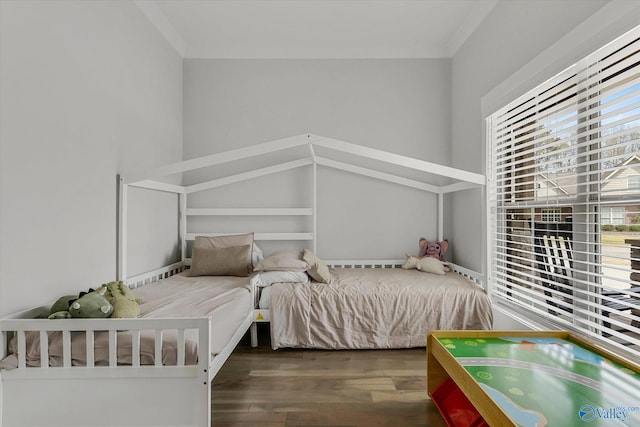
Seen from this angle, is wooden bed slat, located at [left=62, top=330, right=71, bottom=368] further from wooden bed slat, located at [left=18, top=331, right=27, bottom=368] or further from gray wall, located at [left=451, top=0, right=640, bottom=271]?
gray wall, located at [left=451, top=0, right=640, bottom=271]

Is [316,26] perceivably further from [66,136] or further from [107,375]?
[107,375]

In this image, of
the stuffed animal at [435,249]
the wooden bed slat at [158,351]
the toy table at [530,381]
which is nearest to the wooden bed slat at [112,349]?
the wooden bed slat at [158,351]

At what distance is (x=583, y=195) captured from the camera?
184 cm

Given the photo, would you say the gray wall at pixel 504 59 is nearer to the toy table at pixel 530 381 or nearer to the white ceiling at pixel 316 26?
the white ceiling at pixel 316 26

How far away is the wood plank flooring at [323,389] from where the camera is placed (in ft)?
5.90

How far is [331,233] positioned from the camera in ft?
Result: 12.0

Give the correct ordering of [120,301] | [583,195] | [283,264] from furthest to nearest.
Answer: [283,264], [583,195], [120,301]

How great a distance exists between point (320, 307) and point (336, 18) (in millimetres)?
2341

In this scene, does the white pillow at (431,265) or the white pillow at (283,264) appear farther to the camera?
the white pillow at (431,265)

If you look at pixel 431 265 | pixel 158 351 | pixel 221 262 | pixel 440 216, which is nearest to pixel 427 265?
pixel 431 265

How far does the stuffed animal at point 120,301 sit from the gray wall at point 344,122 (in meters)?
1.83

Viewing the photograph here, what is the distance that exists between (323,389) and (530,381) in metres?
1.11

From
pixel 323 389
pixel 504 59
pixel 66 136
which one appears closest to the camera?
pixel 66 136

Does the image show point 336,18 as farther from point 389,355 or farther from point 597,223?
point 389,355
